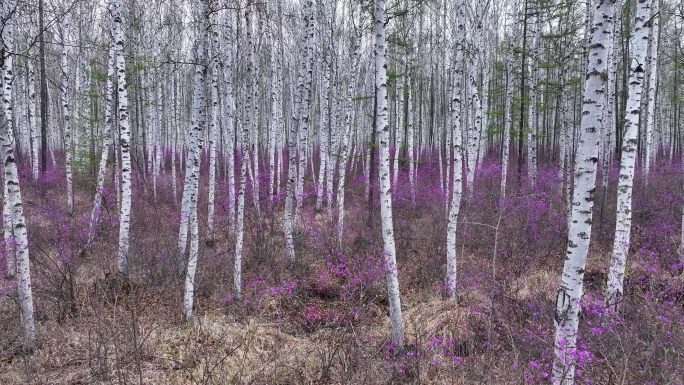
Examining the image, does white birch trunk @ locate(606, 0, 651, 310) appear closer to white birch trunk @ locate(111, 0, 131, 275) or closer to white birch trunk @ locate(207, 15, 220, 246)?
white birch trunk @ locate(207, 15, 220, 246)

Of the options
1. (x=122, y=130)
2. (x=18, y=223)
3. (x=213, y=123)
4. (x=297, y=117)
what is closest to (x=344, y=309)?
(x=213, y=123)

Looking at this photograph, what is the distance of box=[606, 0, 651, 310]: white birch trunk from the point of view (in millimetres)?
4445

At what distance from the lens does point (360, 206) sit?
12.6 m

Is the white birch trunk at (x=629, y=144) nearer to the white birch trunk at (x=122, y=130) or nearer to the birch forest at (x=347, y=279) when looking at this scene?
the birch forest at (x=347, y=279)

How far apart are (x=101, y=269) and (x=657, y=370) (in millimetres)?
8277

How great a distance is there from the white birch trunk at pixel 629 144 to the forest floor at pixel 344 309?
0.41 m

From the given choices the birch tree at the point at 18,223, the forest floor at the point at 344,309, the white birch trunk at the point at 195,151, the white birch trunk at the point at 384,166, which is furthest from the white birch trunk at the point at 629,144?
the birch tree at the point at 18,223

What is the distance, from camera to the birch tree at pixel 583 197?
2920mm

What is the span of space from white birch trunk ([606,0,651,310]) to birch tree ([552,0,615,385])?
152cm

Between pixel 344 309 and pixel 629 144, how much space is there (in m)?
→ 4.50

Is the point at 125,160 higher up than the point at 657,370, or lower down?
higher up

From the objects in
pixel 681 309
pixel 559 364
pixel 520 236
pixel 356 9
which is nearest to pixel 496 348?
pixel 559 364

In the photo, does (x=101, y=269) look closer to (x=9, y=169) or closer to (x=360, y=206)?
(x=9, y=169)

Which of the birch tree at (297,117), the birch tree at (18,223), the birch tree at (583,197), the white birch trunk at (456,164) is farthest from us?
the birch tree at (297,117)
